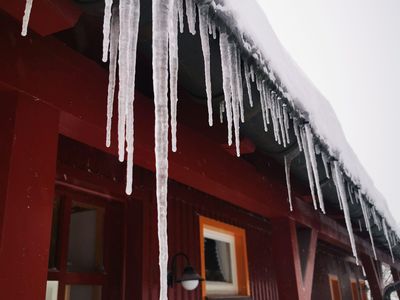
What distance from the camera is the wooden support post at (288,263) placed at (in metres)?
3.48

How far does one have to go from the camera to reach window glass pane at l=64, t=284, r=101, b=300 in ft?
10.5

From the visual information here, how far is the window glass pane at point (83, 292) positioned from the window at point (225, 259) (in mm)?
1776

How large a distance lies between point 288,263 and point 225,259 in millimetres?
1889

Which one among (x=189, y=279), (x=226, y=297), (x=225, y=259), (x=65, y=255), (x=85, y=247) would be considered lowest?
(x=226, y=297)

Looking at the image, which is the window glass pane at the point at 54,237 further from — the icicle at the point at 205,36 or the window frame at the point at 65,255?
the icicle at the point at 205,36

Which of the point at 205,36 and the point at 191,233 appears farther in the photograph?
the point at 191,233

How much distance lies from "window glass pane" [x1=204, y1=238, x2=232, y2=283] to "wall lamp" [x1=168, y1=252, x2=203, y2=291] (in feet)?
3.65

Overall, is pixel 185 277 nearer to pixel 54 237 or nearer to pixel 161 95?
pixel 54 237

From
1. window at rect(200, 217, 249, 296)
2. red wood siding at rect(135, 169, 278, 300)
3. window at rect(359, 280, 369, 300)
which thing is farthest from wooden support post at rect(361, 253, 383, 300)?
window at rect(359, 280, 369, 300)

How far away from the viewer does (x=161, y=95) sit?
1391mm

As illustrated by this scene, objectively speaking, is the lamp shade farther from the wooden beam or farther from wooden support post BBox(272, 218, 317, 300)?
the wooden beam

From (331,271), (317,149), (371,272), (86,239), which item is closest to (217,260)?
(86,239)

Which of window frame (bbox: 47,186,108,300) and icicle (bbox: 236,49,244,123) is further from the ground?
icicle (bbox: 236,49,244,123)

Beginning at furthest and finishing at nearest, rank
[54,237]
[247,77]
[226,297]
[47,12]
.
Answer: [226,297]
[54,237]
[247,77]
[47,12]
